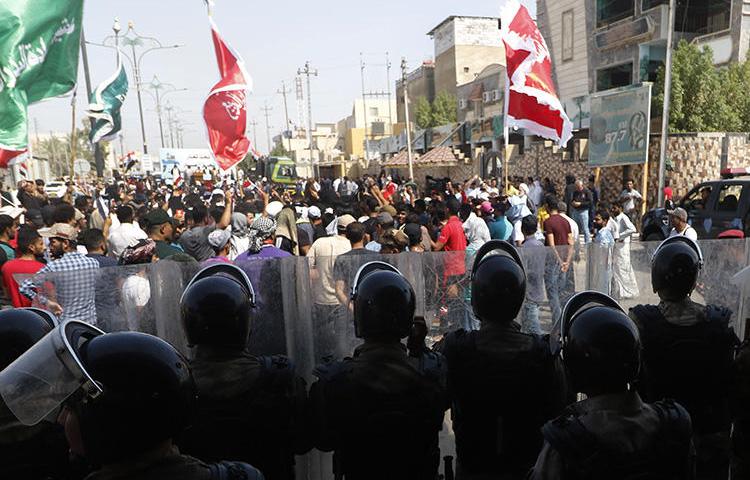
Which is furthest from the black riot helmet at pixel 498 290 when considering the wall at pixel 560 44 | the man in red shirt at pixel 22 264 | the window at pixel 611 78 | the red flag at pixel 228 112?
the wall at pixel 560 44

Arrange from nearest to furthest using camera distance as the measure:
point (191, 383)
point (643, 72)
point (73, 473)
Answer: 1. point (191, 383)
2. point (73, 473)
3. point (643, 72)

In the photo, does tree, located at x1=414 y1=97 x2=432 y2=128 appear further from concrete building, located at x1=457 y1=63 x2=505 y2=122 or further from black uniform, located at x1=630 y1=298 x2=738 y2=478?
black uniform, located at x1=630 y1=298 x2=738 y2=478

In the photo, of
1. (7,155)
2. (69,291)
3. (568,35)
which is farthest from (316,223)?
(568,35)

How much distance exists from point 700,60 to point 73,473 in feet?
73.2

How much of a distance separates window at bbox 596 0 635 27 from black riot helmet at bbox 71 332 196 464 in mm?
27446

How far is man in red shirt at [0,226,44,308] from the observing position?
457 cm

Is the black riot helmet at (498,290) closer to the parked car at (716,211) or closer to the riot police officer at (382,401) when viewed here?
the riot police officer at (382,401)

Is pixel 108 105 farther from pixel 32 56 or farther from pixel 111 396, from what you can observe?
pixel 111 396

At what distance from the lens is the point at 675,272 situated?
2926mm

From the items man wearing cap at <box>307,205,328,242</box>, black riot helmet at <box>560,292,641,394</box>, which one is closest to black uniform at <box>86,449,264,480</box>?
black riot helmet at <box>560,292,641,394</box>

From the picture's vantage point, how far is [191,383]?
154 cm

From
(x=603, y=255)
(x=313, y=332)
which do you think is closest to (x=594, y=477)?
(x=313, y=332)

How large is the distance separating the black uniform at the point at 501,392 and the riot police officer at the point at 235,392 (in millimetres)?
786

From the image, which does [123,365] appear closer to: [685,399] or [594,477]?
[594,477]
